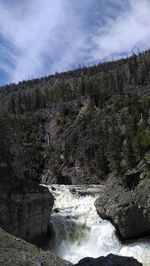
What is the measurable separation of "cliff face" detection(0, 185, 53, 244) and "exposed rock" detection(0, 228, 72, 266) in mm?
15070

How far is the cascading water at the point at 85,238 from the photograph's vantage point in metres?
51.5

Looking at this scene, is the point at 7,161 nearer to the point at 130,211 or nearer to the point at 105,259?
the point at 130,211

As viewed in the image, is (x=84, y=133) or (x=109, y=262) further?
(x=84, y=133)

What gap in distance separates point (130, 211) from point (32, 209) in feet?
40.3

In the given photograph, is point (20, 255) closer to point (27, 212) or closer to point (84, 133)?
point (27, 212)

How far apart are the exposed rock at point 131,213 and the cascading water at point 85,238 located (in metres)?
1.31

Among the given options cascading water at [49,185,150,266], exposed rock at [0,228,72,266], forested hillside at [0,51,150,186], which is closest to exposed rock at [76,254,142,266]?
exposed rock at [0,228,72,266]

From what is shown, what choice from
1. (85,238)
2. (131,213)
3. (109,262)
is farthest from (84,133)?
(109,262)

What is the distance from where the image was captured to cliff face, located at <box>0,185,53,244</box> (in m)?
49.7

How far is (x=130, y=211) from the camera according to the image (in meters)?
56.8

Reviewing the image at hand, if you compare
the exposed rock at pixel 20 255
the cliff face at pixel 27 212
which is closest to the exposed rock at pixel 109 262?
the exposed rock at pixel 20 255

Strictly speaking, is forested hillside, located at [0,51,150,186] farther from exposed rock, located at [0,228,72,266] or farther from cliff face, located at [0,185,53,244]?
exposed rock, located at [0,228,72,266]

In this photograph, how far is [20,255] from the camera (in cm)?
2903

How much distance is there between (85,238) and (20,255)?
28.3m
